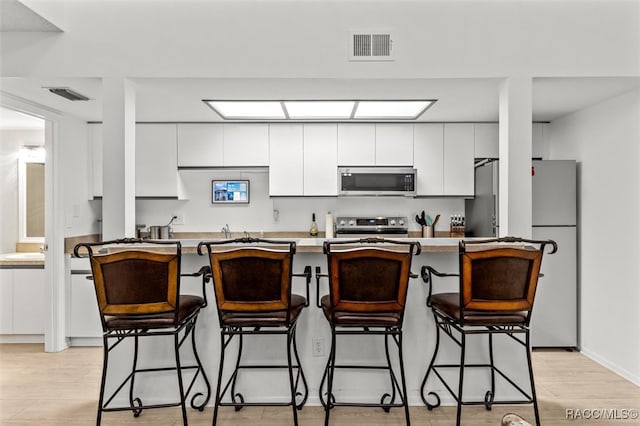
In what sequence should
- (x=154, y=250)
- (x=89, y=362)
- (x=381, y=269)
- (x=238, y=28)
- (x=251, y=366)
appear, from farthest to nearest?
1. (x=89, y=362)
2. (x=238, y=28)
3. (x=251, y=366)
4. (x=154, y=250)
5. (x=381, y=269)

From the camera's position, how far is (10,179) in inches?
177

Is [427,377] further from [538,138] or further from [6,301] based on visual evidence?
[6,301]

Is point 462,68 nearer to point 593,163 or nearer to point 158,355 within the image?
point 593,163

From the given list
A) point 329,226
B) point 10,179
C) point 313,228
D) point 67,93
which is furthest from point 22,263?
point 329,226

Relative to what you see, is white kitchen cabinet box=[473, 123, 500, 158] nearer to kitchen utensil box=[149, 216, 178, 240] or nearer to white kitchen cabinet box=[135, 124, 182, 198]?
white kitchen cabinet box=[135, 124, 182, 198]

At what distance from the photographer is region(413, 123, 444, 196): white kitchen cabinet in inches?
168

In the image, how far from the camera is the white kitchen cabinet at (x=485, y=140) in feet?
14.0

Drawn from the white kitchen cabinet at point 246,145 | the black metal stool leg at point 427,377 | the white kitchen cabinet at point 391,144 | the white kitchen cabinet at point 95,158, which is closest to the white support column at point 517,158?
the black metal stool leg at point 427,377

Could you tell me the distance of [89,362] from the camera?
3.46 m

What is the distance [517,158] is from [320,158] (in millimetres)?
2088

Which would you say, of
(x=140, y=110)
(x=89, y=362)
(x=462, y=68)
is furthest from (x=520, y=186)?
(x=89, y=362)

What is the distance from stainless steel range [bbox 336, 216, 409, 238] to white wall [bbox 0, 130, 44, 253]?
355 cm

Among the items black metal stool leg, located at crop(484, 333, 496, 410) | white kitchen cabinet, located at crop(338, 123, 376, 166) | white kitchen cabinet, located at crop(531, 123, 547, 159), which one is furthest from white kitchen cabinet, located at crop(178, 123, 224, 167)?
white kitchen cabinet, located at crop(531, 123, 547, 159)

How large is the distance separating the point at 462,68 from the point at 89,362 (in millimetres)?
3786
